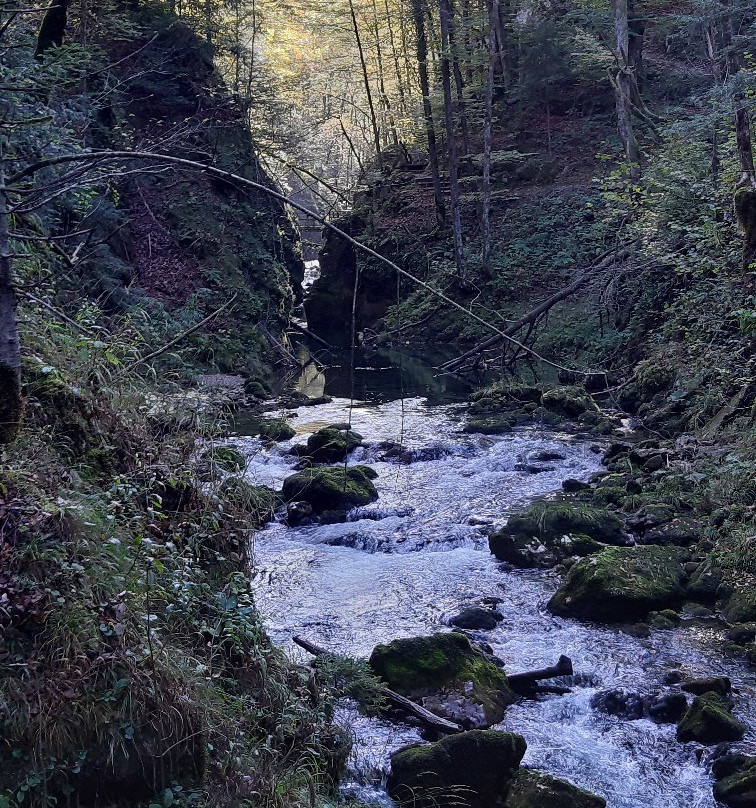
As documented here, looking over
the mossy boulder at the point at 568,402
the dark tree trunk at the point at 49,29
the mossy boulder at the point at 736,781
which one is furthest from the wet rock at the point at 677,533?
the dark tree trunk at the point at 49,29

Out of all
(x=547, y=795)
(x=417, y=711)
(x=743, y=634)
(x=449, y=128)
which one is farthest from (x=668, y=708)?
(x=449, y=128)

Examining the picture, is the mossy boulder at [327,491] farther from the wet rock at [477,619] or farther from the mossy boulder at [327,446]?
the wet rock at [477,619]

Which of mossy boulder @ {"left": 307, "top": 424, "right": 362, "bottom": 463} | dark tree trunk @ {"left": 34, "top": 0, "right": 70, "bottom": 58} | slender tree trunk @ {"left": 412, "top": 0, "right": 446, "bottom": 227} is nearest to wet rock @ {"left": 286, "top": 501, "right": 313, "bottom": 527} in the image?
mossy boulder @ {"left": 307, "top": 424, "right": 362, "bottom": 463}

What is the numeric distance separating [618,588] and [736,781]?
281 centimetres

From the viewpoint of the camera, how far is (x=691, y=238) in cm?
1218

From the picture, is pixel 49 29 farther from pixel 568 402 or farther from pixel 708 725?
pixel 708 725

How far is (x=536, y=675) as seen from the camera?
6934 mm

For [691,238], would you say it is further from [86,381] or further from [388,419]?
[86,381]

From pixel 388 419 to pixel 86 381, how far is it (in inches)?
483

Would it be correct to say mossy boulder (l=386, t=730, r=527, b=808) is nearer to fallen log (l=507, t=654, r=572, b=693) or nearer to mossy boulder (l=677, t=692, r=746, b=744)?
fallen log (l=507, t=654, r=572, b=693)

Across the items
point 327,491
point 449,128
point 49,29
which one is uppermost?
point 449,128

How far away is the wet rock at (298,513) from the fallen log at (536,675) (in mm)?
5085

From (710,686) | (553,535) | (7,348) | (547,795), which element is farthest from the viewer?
(553,535)

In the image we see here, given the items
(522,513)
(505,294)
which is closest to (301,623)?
(522,513)
